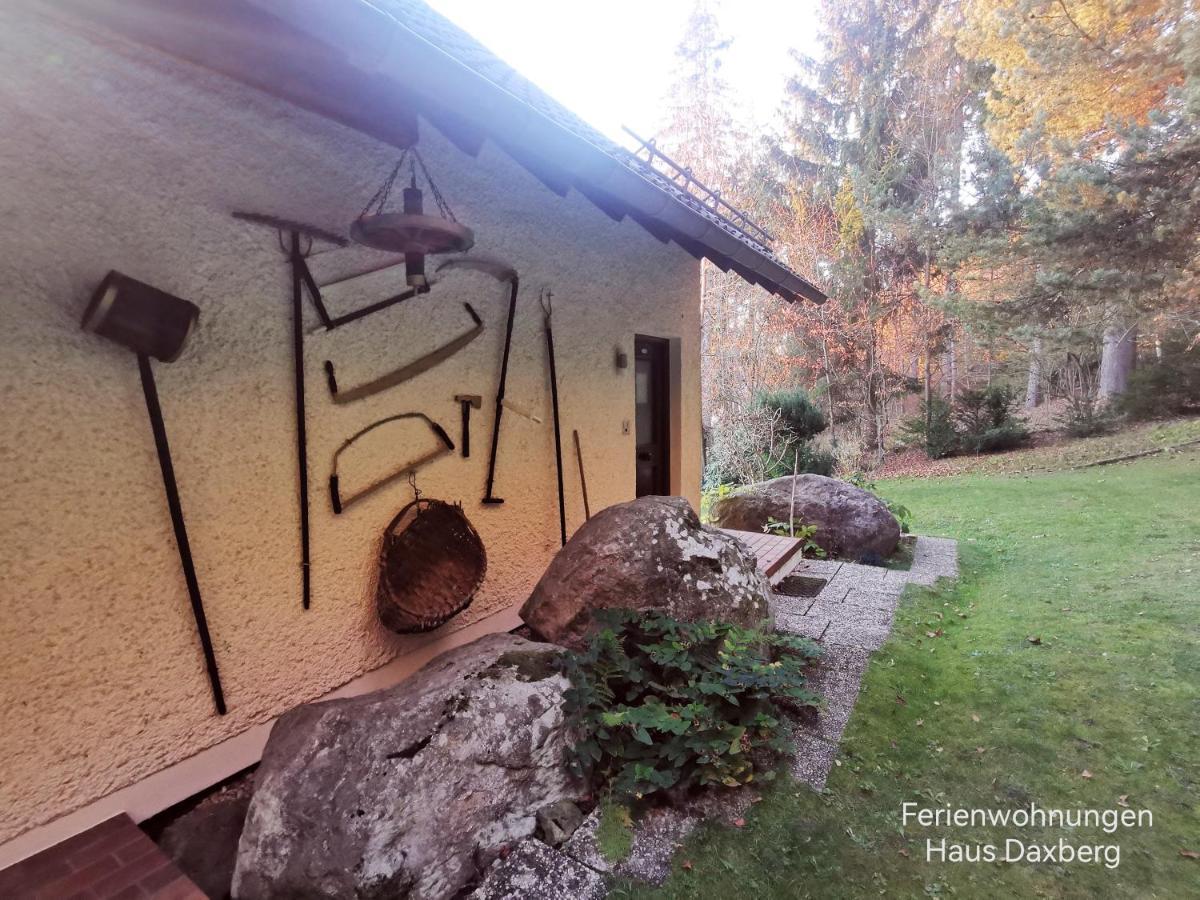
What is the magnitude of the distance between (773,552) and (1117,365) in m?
14.3

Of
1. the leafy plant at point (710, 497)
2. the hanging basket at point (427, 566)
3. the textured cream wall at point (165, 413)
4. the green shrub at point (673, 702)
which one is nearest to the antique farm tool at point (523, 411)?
the textured cream wall at point (165, 413)

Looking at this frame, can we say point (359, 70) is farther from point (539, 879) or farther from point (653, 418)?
point (653, 418)

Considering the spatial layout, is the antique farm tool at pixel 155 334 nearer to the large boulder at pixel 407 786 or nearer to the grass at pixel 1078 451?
the large boulder at pixel 407 786

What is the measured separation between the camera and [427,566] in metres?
3.26

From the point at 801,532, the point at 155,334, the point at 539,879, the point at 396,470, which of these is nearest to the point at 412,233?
the point at 155,334

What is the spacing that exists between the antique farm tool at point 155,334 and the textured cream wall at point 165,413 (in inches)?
1.9

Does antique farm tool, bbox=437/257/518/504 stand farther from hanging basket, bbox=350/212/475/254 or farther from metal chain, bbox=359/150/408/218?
hanging basket, bbox=350/212/475/254

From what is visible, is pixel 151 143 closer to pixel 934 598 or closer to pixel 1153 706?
pixel 1153 706

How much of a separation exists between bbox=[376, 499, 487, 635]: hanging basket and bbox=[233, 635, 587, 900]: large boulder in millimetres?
625

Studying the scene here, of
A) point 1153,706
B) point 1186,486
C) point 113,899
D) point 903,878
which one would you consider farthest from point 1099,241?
point 113,899

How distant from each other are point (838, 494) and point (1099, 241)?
18.8ft

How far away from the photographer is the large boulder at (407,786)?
192cm

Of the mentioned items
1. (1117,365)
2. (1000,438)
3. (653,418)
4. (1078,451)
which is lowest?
(1078,451)

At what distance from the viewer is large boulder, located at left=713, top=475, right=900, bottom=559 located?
6.55m
